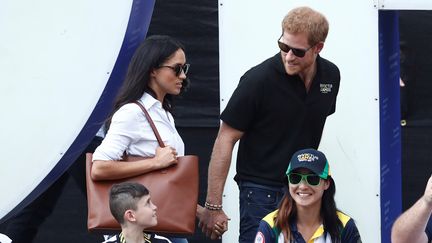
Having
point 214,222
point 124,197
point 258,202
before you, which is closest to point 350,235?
point 258,202

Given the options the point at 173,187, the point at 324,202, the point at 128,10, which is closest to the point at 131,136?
the point at 173,187

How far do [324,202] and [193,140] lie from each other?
1.41 metres

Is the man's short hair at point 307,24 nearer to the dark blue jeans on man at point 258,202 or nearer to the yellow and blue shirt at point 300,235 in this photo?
the dark blue jeans on man at point 258,202

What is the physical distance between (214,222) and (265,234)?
12.4 inches

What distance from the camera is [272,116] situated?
14.3ft

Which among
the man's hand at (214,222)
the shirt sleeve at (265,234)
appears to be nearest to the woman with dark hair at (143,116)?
the man's hand at (214,222)

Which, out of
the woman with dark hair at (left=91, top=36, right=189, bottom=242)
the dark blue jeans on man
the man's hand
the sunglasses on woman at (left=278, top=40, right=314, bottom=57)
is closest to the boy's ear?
the woman with dark hair at (left=91, top=36, right=189, bottom=242)

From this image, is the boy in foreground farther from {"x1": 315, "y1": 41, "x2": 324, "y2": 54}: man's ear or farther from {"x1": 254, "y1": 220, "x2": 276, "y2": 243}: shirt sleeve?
{"x1": 315, "y1": 41, "x2": 324, "y2": 54}: man's ear

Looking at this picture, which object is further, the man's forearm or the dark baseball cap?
the man's forearm

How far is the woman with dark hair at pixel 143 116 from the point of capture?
13.2 feet

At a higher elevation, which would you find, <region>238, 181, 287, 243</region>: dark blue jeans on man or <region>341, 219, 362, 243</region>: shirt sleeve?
<region>238, 181, 287, 243</region>: dark blue jeans on man

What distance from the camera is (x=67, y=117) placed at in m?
4.23

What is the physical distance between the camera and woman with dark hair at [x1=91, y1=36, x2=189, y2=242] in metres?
4.03

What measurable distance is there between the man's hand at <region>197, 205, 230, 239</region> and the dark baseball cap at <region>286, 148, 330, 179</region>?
0.37 m
